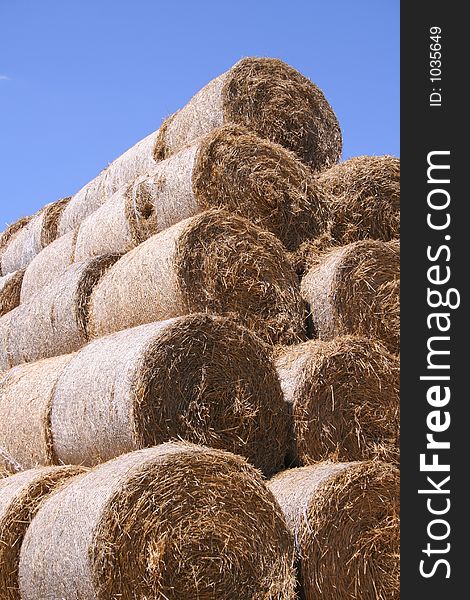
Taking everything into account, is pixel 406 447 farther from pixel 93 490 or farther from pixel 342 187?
pixel 342 187

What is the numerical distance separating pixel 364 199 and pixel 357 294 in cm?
75

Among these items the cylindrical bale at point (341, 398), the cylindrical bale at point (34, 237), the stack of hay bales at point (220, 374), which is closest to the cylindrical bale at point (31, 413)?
the stack of hay bales at point (220, 374)

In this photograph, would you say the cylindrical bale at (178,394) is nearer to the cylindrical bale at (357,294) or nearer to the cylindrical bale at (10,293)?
the cylindrical bale at (357,294)

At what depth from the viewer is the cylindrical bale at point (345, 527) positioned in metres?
3.52

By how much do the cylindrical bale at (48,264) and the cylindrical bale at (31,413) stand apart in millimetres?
1146

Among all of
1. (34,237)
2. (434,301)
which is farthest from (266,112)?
(434,301)

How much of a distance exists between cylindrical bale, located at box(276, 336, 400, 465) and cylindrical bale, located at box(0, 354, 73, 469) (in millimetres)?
1044

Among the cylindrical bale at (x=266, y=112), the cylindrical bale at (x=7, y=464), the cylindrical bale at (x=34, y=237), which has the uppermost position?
the cylindrical bale at (x=266, y=112)

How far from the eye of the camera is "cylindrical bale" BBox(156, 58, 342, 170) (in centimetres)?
529

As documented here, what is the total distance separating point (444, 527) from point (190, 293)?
1639mm

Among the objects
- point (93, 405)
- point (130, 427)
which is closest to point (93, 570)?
→ point (130, 427)

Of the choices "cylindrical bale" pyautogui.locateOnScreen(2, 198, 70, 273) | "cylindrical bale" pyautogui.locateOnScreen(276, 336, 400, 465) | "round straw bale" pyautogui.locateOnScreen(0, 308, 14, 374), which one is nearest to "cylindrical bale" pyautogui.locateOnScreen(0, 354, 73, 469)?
"round straw bale" pyautogui.locateOnScreen(0, 308, 14, 374)

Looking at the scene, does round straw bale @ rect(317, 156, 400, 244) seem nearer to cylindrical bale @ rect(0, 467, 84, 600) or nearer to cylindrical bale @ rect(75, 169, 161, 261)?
cylindrical bale @ rect(75, 169, 161, 261)

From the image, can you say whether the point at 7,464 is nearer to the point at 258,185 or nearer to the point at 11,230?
the point at 258,185
